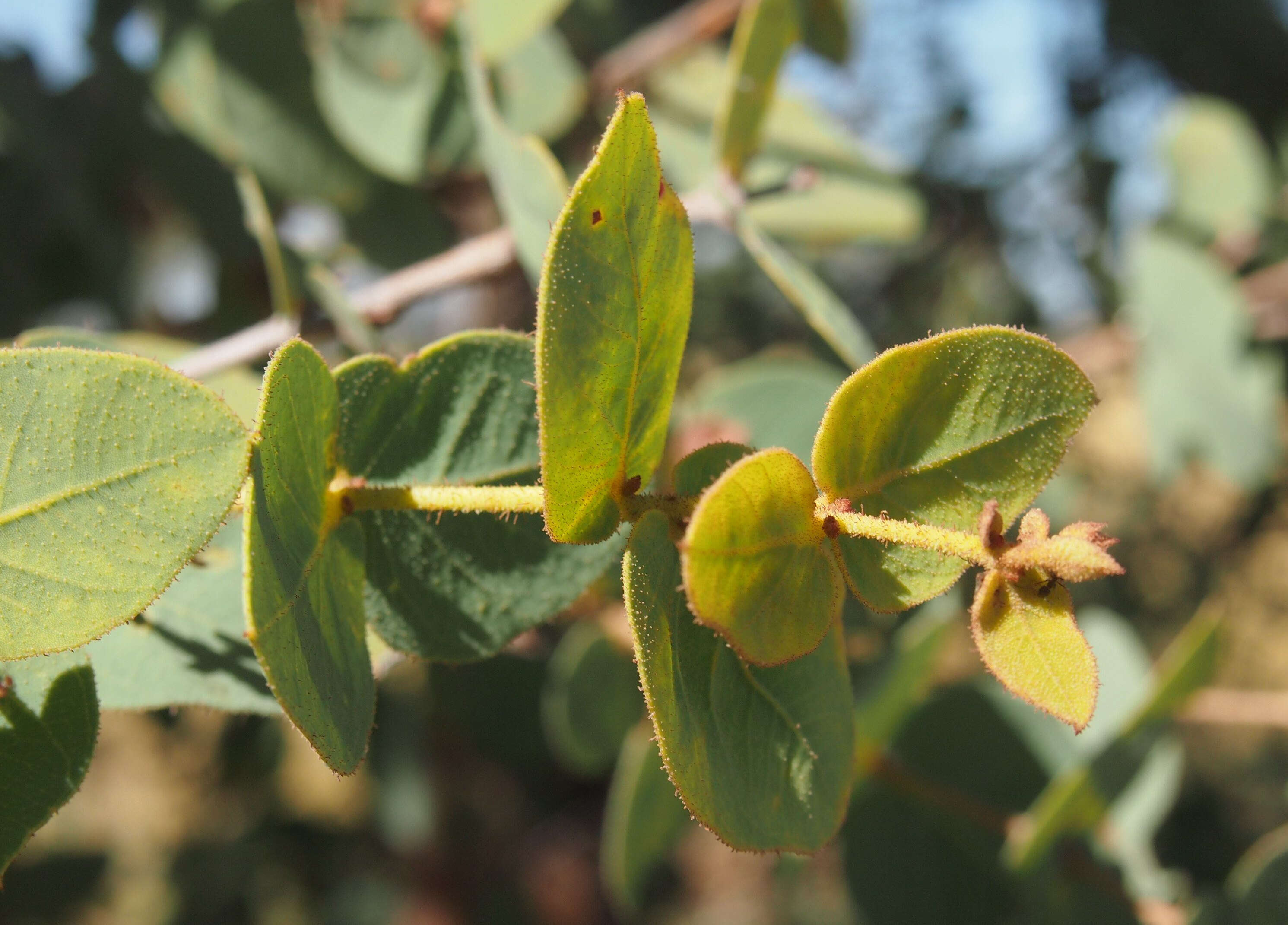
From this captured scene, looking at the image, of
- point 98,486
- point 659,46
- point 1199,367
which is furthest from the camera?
point 1199,367

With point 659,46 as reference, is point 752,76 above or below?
above

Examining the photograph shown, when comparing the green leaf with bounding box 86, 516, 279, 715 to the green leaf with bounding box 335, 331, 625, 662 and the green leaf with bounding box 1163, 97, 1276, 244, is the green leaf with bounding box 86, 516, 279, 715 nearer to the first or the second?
the green leaf with bounding box 335, 331, 625, 662

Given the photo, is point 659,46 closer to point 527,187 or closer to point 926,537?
point 527,187

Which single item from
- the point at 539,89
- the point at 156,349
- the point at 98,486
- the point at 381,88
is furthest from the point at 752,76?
the point at 98,486

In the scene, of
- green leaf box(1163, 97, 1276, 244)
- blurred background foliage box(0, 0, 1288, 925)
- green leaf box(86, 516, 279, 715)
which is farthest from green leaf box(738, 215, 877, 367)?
green leaf box(1163, 97, 1276, 244)

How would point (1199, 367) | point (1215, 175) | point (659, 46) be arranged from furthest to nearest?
point (1215, 175)
point (1199, 367)
point (659, 46)

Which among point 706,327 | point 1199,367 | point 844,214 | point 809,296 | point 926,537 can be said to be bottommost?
point 706,327

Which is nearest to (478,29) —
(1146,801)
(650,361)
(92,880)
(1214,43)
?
(650,361)

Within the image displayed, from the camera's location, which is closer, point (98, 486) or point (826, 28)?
point (98, 486)

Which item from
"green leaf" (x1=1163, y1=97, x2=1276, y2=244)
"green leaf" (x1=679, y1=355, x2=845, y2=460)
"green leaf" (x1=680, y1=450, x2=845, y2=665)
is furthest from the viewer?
"green leaf" (x1=1163, y1=97, x2=1276, y2=244)
